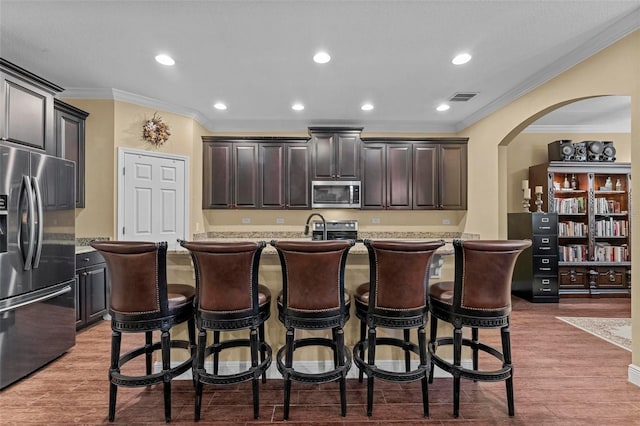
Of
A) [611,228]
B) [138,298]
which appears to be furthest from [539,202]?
[138,298]

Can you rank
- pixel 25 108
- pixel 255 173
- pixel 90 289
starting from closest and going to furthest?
pixel 25 108 < pixel 90 289 < pixel 255 173

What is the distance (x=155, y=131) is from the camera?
164 inches

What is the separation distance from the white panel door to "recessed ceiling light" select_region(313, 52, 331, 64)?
2568 mm

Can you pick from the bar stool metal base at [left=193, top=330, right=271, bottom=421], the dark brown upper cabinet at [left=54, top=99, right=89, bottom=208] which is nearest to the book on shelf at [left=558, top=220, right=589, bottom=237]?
the bar stool metal base at [left=193, top=330, right=271, bottom=421]

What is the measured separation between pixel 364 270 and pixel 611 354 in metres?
2.51

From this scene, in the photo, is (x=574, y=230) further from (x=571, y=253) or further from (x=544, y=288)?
(x=544, y=288)

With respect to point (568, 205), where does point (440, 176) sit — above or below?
above

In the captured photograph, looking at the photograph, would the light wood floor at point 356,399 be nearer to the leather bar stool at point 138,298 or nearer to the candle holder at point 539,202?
the leather bar stool at point 138,298

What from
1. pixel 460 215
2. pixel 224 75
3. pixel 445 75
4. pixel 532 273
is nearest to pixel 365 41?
pixel 445 75

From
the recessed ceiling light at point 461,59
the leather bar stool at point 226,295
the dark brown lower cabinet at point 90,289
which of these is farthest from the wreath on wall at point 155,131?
the recessed ceiling light at point 461,59

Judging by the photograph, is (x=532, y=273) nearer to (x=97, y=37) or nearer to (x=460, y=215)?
(x=460, y=215)

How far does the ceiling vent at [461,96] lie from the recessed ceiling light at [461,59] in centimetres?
85

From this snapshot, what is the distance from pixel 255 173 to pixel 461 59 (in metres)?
3.23

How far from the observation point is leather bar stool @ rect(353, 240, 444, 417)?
1.89 meters
